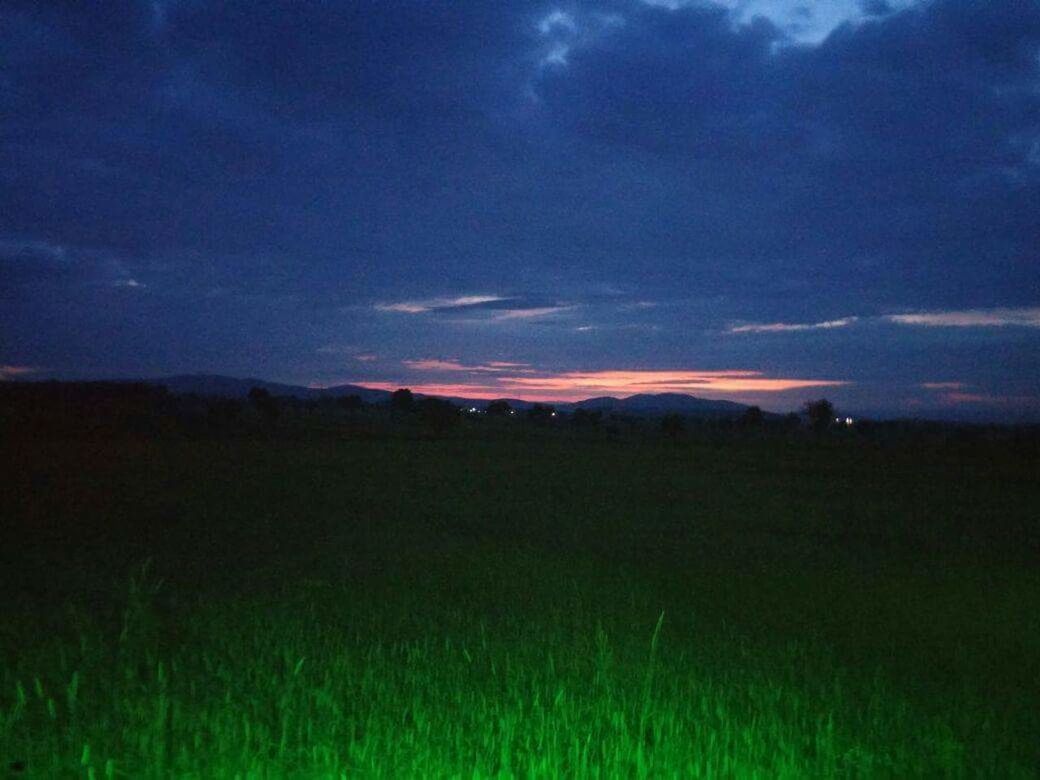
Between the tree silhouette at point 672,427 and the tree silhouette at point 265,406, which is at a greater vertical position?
the tree silhouette at point 265,406

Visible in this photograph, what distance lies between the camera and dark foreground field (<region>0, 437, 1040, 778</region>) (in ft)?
15.9

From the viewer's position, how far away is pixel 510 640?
7531 millimetres

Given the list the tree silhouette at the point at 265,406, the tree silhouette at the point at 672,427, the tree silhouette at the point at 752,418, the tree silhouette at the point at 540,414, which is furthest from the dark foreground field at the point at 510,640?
the tree silhouette at the point at 540,414

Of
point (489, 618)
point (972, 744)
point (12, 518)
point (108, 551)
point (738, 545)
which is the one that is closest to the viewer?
point (972, 744)

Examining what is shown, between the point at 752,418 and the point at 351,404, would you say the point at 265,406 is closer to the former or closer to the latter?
the point at 351,404

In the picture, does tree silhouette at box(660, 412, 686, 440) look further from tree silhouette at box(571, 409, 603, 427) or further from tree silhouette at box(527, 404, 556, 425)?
tree silhouette at box(527, 404, 556, 425)

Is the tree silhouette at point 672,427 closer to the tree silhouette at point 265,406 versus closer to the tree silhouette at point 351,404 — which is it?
the tree silhouette at point 265,406

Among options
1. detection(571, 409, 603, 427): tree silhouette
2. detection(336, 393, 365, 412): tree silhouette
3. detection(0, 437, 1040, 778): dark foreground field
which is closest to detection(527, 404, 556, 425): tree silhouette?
detection(571, 409, 603, 427): tree silhouette

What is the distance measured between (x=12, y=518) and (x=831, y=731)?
14.7 m

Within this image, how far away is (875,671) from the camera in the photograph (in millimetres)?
6805

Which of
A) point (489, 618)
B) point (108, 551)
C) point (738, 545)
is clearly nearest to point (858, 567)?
point (738, 545)

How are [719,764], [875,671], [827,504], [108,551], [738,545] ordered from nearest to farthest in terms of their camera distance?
1. [719,764]
2. [875,671]
3. [108,551]
4. [738,545]
5. [827,504]

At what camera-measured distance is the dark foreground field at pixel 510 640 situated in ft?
15.9

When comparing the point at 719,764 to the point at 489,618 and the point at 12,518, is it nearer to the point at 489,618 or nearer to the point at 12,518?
the point at 489,618
